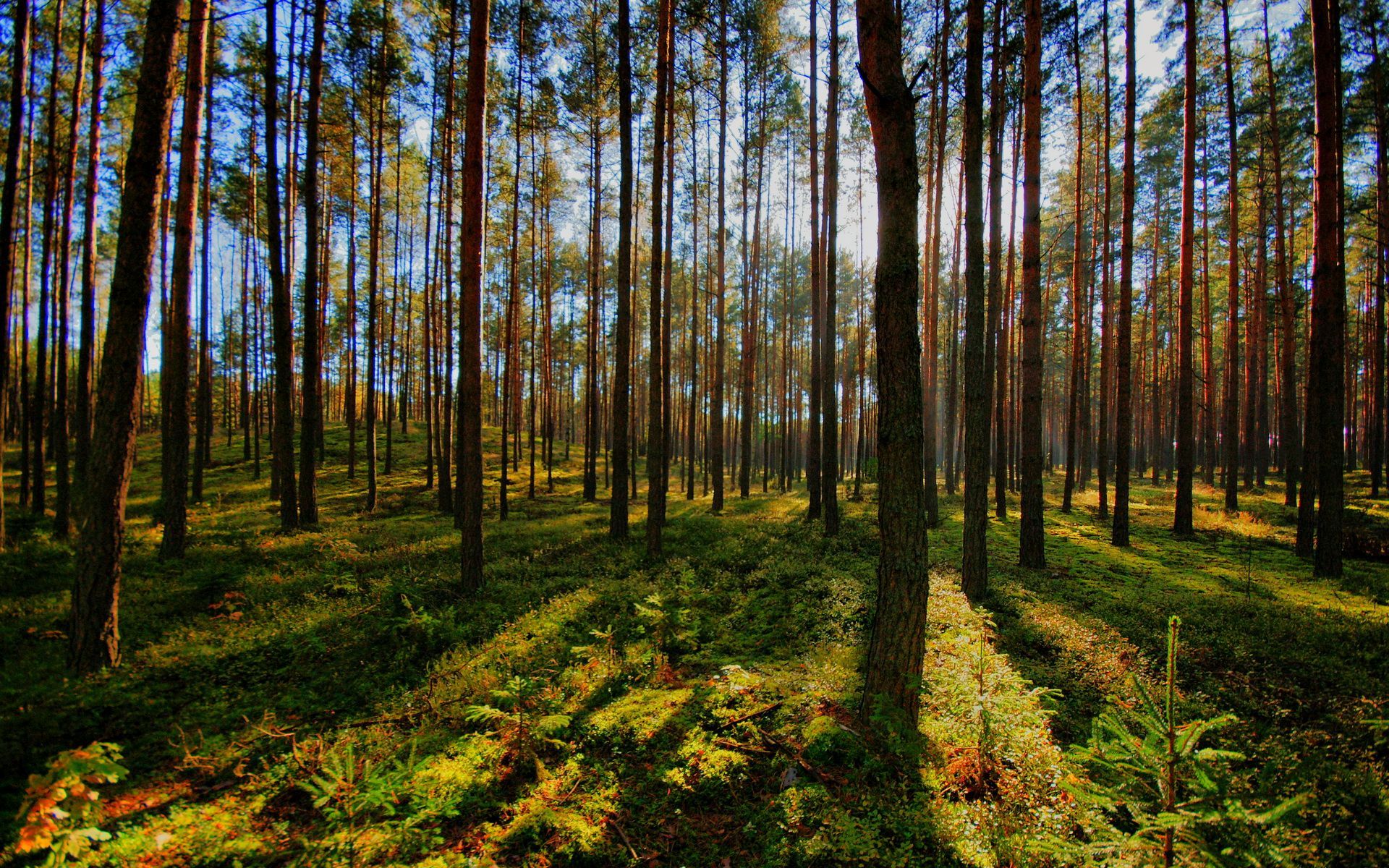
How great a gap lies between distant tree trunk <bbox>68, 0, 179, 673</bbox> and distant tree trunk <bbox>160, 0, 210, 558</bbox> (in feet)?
9.32

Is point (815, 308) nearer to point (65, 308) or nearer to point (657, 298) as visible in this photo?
point (657, 298)

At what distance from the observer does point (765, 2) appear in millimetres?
15750

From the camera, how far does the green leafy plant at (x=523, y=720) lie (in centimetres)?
409

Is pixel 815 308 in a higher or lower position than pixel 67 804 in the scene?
higher

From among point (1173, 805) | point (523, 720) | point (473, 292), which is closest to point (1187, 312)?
point (1173, 805)

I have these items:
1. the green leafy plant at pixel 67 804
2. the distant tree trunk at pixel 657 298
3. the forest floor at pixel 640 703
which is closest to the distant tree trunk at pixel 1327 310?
the forest floor at pixel 640 703

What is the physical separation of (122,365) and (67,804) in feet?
14.3

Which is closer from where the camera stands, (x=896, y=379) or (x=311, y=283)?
(x=896, y=379)

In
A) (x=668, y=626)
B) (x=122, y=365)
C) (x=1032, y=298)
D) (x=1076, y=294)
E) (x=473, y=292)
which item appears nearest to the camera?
(x=122, y=365)

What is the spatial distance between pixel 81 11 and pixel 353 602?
50.0 feet

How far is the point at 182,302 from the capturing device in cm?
1086

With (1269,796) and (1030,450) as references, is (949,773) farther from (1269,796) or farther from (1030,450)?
(1030,450)

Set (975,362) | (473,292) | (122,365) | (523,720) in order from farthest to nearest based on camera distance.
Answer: (473,292), (975,362), (122,365), (523,720)

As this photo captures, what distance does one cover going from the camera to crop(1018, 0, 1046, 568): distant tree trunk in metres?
8.62
